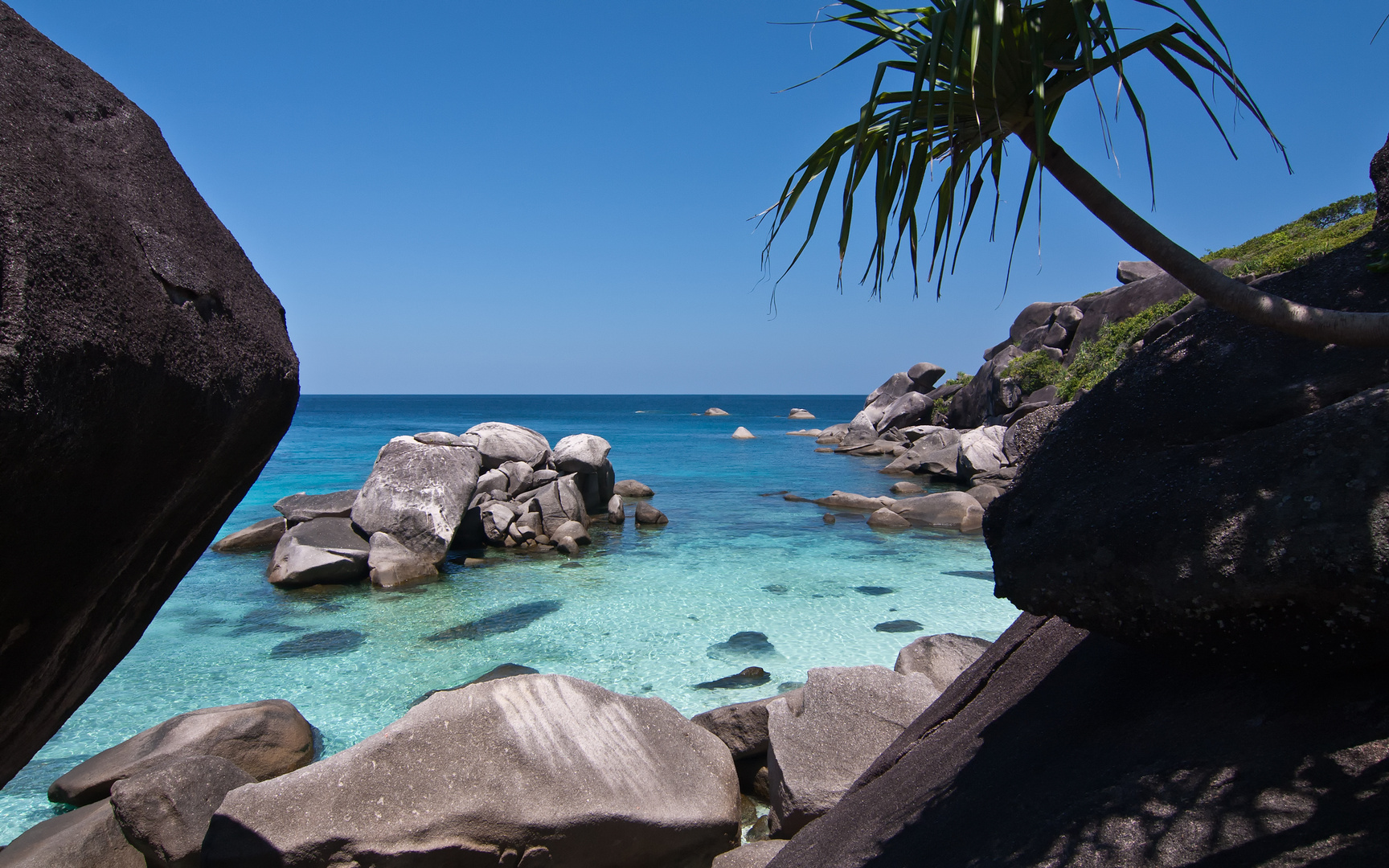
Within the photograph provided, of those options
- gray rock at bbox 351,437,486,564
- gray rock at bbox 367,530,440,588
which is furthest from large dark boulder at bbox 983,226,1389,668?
gray rock at bbox 351,437,486,564

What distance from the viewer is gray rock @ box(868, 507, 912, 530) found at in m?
20.1

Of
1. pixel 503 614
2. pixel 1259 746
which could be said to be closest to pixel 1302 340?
pixel 1259 746

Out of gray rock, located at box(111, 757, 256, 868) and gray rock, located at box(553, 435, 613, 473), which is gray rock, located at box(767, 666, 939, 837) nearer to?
gray rock, located at box(111, 757, 256, 868)

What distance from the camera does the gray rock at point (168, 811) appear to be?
5.25 m

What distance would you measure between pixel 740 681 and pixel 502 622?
181 inches

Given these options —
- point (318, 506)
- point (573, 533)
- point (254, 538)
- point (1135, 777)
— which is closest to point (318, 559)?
point (318, 506)

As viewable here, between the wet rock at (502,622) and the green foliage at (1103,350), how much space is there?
15.5 meters

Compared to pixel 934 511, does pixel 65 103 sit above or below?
above

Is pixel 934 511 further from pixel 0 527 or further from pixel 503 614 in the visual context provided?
pixel 0 527

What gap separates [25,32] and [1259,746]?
16.6 ft

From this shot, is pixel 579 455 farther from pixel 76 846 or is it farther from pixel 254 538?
pixel 76 846

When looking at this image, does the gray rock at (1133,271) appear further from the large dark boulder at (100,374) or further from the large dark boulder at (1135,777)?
the large dark boulder at (100,374)

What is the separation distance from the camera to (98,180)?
104 inches

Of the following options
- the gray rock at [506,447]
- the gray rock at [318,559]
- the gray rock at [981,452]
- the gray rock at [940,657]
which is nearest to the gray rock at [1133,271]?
the gray rock at [981,452]
